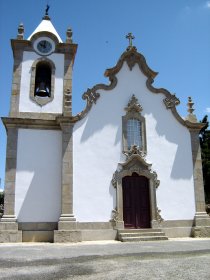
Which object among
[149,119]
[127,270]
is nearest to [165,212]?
[149,119]

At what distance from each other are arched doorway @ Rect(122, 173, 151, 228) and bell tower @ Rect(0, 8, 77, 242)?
2578 millimetres

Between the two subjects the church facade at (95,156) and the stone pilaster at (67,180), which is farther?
the church facade at (95,156)

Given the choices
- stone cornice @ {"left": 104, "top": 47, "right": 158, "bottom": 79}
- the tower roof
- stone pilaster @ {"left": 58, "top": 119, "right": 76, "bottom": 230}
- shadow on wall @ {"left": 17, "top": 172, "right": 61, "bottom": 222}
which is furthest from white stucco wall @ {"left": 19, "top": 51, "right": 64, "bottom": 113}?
shadow on wall @ {"left": 17, "top": 172, "right": 61, "bottom": 222}

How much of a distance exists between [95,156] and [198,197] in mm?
5332

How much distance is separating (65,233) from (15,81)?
25.4 ft

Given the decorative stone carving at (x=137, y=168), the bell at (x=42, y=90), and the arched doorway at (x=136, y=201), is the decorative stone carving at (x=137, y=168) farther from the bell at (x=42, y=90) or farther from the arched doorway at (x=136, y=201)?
the bell at (x=42, y=90)

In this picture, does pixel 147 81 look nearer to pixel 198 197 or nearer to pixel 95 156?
pixel 95 156

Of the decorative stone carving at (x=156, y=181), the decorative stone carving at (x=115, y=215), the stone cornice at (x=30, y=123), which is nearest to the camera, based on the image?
the decorative stone carving at (x=115, y=215)

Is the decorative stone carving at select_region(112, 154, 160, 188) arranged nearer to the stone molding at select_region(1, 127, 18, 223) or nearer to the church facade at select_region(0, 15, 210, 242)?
the church facade at select_region(0, 15, 210, 242)

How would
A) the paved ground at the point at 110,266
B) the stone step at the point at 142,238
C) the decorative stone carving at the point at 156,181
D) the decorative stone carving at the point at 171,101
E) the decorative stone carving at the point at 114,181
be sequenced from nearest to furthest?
the paved ground at the point at 110,266, the stone step at the point at 142,238, the decorative stone carving at the point at 114,181, the decorative stone carving at the point at 156,181, the decorative stone carving at the point at 171,101

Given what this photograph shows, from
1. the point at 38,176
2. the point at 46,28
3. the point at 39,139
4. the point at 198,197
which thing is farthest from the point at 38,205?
the point at 46,28

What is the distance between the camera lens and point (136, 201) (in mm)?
14891

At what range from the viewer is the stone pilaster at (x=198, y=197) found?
14805 mm

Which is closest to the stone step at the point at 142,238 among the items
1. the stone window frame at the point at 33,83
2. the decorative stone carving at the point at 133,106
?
the decorative stone carving at the point at 133,106
